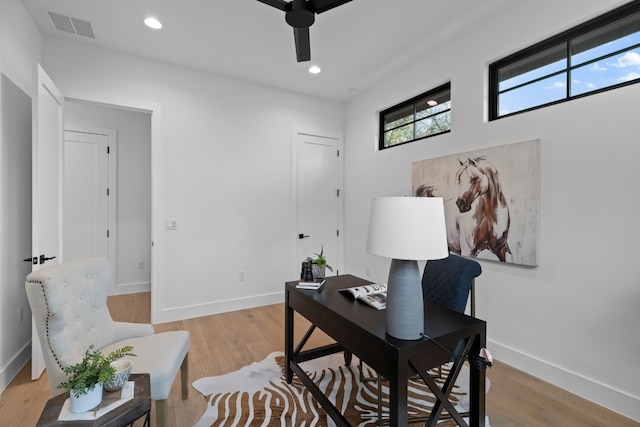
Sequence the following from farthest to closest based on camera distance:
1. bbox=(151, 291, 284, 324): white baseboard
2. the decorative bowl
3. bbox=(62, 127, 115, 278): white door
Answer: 1. bbox=(62, 127, 115, 278): white door
2. bbox=(151, 291, 284, 324): white baseboard
3. the decorative bowl

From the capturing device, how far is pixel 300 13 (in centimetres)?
170

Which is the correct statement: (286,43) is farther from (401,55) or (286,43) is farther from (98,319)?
(98,319)

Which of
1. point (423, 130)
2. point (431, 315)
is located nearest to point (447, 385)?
point (431, 315)

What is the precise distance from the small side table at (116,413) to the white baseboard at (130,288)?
147 inches

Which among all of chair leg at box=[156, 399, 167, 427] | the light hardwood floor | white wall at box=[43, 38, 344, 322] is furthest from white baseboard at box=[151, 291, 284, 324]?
chair leg at box=[156, 399, 167, 427]

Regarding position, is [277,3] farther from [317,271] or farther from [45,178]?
[45,178]

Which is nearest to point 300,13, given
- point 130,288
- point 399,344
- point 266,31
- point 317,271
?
point 266,31

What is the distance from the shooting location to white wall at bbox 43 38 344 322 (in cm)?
311

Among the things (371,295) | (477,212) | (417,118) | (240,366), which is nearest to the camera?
(371,295)

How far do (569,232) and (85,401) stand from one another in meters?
2.82

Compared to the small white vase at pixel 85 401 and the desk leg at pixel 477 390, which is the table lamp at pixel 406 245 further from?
the small white vase at pixel 85 401

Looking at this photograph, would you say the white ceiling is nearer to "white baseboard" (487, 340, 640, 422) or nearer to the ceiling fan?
the ceiling fan

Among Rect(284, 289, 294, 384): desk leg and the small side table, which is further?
Rect(284, 289, 294, 384): desk leg

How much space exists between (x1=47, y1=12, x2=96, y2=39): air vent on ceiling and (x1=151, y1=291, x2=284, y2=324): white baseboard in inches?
110
